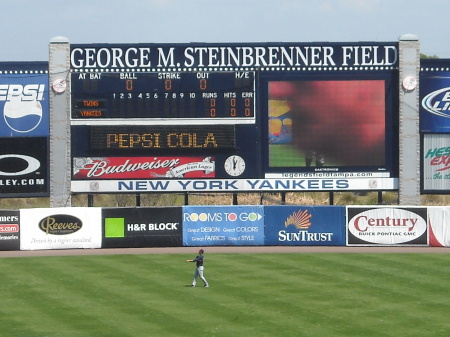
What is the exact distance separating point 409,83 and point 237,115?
302 inches

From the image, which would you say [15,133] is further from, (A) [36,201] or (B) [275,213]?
(A) [36,201]

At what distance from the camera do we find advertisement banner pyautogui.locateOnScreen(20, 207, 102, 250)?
41719 mm

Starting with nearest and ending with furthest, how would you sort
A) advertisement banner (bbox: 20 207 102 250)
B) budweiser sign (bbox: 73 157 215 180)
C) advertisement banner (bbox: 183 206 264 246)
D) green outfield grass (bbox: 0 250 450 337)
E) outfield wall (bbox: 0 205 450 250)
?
1. green outfield grass (bbox: 0 250 450 337)
2. advertisement banner (bbox: 20 207 102 250)
3. outfield wall (bbox: 0 205 450 250)
4. advertisement banner (bbox: 183 206 264 246)
5. budweiser sign (bbox: 73 157 215 180)

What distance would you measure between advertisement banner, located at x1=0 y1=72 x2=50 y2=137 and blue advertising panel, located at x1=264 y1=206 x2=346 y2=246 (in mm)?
10637

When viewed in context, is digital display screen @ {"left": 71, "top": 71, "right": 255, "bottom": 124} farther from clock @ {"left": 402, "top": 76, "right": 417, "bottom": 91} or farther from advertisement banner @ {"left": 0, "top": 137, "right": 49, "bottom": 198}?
clock @ {"left": 402, "top": 76, "right": 417, "bottom": 91}

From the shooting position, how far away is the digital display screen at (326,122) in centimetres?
4238

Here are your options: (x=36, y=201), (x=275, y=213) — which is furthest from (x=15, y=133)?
(x=36, y=201)

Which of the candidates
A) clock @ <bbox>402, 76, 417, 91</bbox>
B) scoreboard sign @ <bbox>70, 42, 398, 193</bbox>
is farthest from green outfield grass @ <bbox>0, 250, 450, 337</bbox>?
clock @ <bbox>402, 76, 417, 91</bbox>

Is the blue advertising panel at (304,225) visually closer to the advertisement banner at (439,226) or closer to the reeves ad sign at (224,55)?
the advertisement banner at (439,226)

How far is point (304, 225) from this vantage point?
42.7 m

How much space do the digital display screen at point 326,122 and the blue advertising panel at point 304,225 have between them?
2.05 metres

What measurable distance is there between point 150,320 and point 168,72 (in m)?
18.6

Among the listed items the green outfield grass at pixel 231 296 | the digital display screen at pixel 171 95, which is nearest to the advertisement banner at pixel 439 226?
the green outfield grass at pixel 231 296

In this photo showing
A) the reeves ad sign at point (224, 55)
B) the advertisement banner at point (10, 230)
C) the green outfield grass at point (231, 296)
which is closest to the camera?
the green outfield grass at point (231, 296)
